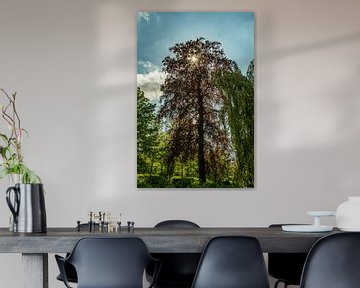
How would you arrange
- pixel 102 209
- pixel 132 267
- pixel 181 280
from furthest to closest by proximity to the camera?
pixel 102 209, pixel 181 280, pixel 132 267

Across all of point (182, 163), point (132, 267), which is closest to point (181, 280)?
point (132, 267)

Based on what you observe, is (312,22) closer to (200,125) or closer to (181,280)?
(200,125)

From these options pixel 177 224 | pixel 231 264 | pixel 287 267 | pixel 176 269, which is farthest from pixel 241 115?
pixel 231 264

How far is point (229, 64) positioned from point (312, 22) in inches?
30.2

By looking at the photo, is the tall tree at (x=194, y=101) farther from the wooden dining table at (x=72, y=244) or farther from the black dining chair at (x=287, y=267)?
the wooden dining table at (x=72, y=244)

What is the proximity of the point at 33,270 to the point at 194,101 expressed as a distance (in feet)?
8.30

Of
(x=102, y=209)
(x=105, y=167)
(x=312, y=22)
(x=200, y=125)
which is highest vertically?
(x=312, y=22)

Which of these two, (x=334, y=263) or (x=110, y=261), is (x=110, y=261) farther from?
(x=334, y=263)

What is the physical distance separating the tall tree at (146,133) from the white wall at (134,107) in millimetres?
62

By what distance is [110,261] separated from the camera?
3.30 meters

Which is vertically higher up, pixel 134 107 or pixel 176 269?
pixel 134 107

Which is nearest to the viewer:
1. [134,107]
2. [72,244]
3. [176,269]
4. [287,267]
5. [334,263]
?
[334,263]

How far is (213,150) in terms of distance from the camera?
18.2ft

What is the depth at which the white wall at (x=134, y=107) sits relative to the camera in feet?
18.0
